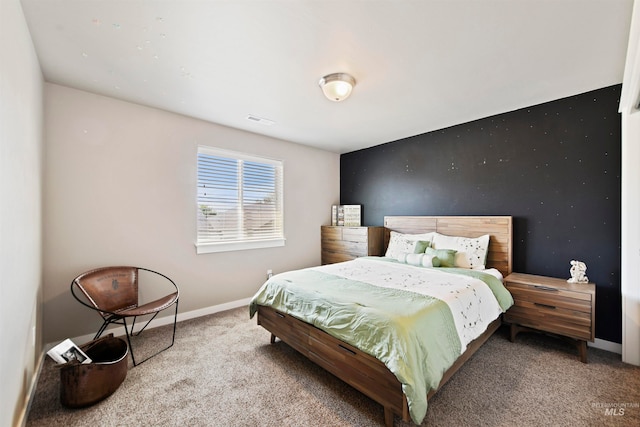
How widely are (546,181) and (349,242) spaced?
2.62 meters

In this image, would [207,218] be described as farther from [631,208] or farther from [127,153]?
[631,208]

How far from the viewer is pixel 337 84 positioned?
89.5 inches

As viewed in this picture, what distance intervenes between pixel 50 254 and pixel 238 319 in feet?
6.42

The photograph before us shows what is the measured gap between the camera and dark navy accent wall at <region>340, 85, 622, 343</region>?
250cm

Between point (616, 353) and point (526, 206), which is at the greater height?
point (526, 206)

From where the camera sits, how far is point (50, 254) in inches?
→ 97.4

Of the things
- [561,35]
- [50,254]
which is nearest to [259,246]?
[50,254]

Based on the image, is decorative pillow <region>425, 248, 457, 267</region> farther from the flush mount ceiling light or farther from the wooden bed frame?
the flush mount ceiling light

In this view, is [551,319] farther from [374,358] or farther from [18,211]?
[18,211]

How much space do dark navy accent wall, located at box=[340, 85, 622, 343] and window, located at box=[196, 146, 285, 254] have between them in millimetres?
2208

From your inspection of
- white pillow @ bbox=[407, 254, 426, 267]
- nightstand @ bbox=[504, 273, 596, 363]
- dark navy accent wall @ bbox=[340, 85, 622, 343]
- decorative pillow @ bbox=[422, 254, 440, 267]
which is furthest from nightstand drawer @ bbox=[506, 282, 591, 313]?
white pillow @ bbox=[407, 254, 426, 267]

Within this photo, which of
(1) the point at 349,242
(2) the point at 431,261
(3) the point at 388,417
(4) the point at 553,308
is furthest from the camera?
(1) the point at 349,242

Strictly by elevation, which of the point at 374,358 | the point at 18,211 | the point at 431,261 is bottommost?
the point at 374,358

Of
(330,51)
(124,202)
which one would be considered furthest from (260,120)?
(124,202)
